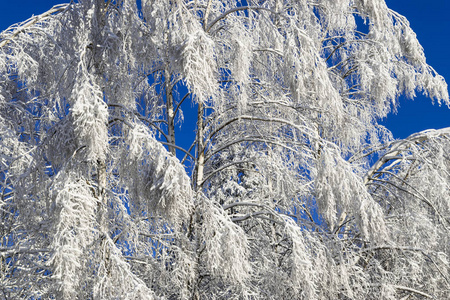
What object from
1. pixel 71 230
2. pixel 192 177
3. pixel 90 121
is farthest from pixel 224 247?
pixel 90 121

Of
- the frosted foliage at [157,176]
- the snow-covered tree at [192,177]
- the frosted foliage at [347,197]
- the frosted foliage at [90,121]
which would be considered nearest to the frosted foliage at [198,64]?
the snow-covered tree at [192,177]

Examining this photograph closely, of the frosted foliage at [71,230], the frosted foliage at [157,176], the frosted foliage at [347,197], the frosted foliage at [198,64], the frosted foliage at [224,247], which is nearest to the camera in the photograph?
the frosted foliage at [71,230]

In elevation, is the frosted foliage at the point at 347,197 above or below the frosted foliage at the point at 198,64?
below

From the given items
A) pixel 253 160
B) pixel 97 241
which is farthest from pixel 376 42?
pixel 97 241

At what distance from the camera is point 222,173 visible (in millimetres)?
8641

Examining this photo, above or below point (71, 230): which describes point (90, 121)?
above

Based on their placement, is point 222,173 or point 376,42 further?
point 376,42

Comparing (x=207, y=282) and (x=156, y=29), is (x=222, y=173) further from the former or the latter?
(x=156, y=29)

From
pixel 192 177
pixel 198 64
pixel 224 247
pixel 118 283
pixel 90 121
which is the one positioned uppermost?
pixel 198 64

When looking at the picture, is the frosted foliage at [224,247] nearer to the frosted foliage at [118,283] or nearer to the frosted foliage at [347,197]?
the frosted foliage at [118,283]

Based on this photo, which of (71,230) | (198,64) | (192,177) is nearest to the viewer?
(71,230)

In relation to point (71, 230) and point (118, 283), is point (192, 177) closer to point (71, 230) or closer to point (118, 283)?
point (118, 283)

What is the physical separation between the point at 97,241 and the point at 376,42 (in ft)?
20.8

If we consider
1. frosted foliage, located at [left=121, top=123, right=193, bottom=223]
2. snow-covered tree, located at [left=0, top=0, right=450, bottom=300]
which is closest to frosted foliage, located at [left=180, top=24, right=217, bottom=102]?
snow-covered tree, located at [left=0, top=0, right=450, bottom=300]
